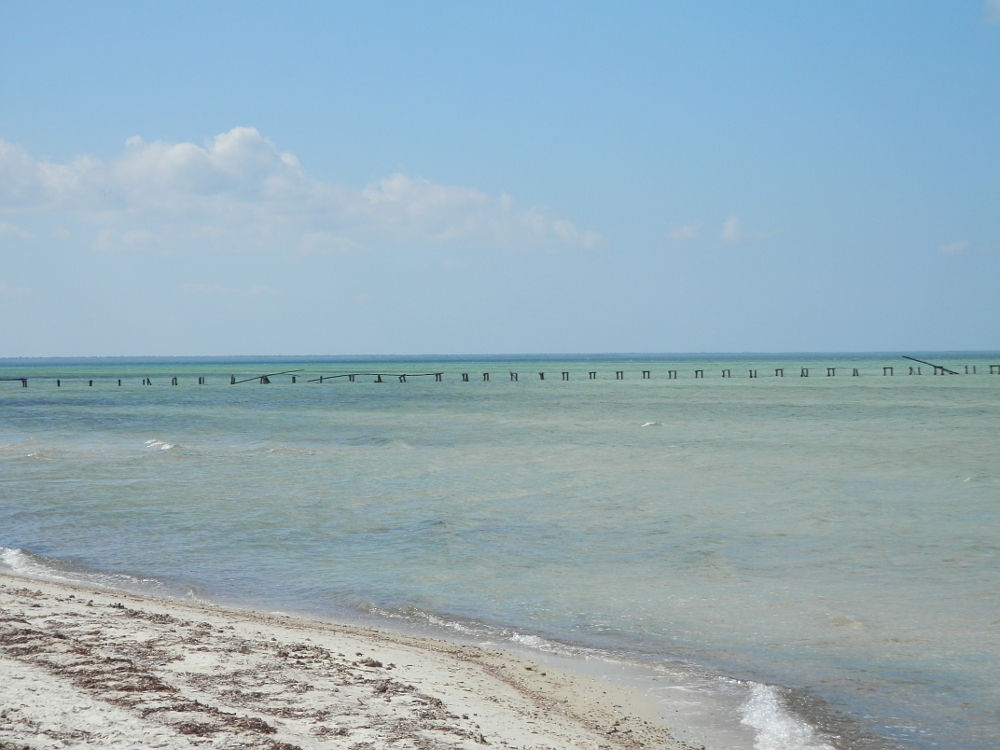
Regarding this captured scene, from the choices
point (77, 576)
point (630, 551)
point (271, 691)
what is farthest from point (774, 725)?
point (77, 576)

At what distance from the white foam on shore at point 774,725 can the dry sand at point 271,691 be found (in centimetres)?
77

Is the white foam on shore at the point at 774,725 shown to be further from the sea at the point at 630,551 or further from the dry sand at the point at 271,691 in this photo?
the dry sand at the point at 271,691

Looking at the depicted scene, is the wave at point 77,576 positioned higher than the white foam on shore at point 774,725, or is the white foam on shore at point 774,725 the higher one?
the wave at point 77,576

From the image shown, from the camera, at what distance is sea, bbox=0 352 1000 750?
332 inches

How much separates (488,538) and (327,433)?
22.8 metres

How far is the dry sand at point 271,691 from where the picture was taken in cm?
571

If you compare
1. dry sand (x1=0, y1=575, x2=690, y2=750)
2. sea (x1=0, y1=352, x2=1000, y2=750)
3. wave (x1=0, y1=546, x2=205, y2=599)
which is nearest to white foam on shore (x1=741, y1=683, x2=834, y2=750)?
sea (x1=0, y1=352, x2=1000, y2=750)

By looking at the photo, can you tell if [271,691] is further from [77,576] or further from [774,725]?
[77,576]

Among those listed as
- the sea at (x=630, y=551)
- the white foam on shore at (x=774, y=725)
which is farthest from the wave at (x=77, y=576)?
the white foam on shore at (x=774, y=725)

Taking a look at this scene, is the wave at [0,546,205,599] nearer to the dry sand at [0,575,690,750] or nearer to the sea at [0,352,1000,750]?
the sea at [0,352,1000,750]

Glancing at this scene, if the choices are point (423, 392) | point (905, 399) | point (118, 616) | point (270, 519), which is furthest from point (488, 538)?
point (423, 392)

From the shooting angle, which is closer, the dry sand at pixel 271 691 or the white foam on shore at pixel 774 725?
the dry sand at pixel 271 691

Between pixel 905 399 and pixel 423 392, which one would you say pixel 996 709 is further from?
pixel 423 392

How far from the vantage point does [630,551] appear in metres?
14.2
